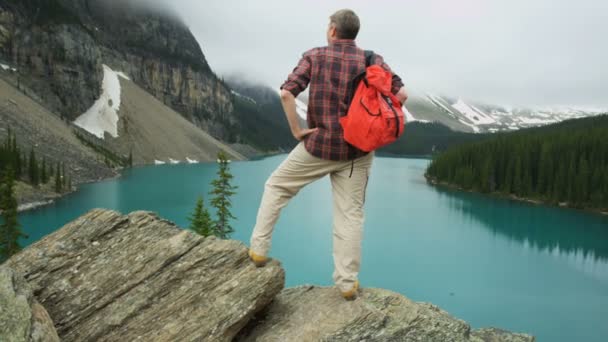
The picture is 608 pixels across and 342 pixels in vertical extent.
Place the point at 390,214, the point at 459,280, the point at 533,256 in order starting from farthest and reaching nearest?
1. the point at 390,214
2. the point at 533,256
3. the point at 459,280

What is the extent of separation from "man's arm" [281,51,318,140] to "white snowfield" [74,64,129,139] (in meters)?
113

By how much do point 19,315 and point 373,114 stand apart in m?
3.96

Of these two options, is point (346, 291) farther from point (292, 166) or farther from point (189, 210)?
point (189, 210)

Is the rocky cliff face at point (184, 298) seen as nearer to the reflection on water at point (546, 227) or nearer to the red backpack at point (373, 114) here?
the red backpack at point (373, 114)

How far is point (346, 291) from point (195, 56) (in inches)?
7555

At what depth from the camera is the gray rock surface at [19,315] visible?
3584 mm

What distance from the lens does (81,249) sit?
214 inches

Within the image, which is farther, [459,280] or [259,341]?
[459,280]

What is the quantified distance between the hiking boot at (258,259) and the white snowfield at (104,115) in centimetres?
11285

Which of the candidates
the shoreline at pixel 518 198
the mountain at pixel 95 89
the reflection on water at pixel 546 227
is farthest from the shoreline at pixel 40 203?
the shoreline at pixel 518 198

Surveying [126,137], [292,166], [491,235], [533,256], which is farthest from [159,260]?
[126,137]

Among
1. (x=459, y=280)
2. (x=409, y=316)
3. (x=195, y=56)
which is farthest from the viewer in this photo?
(x=195, y=56)

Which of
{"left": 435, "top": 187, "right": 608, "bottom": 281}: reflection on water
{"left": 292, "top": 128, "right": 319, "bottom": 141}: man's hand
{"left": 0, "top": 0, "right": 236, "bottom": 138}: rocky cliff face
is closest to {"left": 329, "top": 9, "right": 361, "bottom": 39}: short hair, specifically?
{"left": 292, "top": 128, "right": 319, "bottom": 141}: man's hand

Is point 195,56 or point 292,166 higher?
point 195,56
